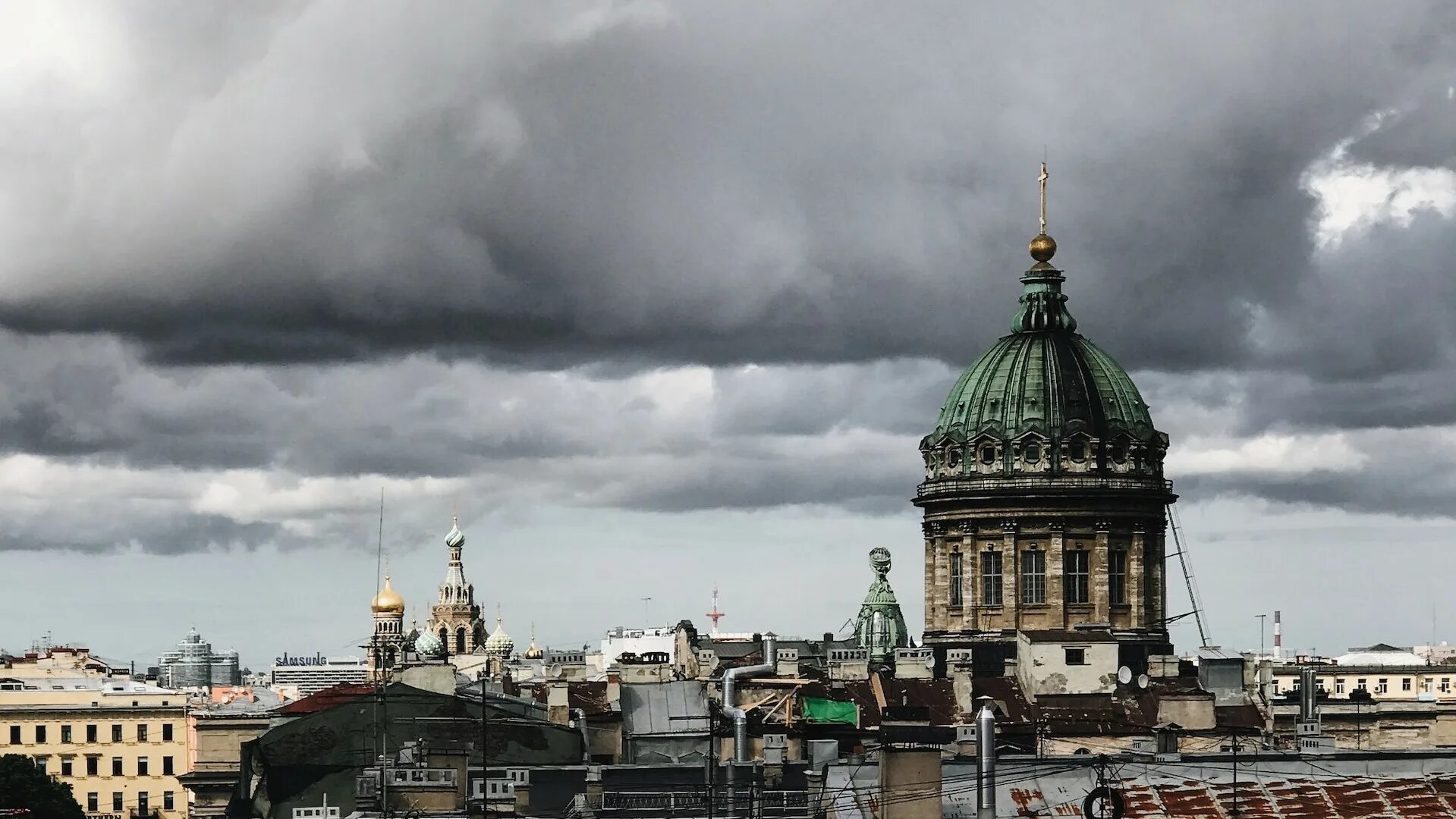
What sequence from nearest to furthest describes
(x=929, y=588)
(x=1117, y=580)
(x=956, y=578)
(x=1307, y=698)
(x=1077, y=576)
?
(x=1307, y=698)
(x=1077, y=576)
(x=1117, y=580)
(x=956, y=578)
(x=929, y=588)

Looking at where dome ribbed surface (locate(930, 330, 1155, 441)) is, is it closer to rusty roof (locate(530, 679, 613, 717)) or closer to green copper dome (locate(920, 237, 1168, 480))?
green copper dome (locate(920, 237, 1168, 480))

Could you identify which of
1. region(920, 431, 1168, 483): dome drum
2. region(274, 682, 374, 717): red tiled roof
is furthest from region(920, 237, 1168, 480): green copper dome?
region(274, 682, 374, 717): red tiled roof

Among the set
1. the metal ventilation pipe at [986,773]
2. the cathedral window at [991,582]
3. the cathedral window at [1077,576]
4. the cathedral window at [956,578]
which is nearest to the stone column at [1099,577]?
the cathedral window at [1077,576]

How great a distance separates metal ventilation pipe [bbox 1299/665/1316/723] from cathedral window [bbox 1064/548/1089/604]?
19.6 meters

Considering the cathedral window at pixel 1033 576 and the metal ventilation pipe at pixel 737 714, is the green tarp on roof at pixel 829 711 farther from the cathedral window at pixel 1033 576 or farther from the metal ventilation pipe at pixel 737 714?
the cathedral window at pixel 1033 576

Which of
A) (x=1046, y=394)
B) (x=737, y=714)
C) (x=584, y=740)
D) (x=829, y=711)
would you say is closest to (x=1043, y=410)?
(x=1046, y=394)

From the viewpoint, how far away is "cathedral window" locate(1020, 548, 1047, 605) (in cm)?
18112

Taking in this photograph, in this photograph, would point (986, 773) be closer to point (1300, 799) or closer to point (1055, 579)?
point (1300, 799)

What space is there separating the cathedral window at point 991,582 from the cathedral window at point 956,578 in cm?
148

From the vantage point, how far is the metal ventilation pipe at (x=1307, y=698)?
14938 cm

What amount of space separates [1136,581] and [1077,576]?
3.11 meters

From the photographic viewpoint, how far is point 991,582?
18138 cm

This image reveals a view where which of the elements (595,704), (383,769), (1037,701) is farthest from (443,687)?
(383,769)

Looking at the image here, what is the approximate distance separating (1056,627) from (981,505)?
7.49 metres
